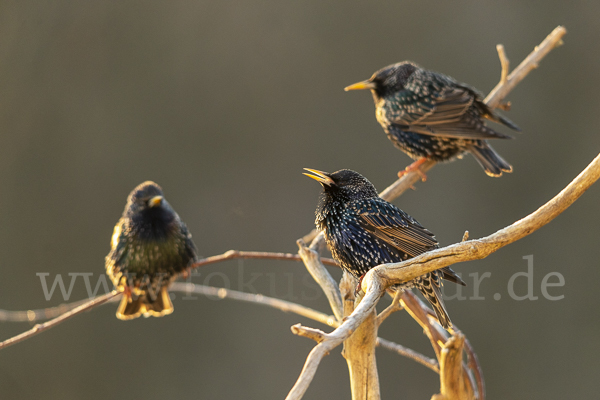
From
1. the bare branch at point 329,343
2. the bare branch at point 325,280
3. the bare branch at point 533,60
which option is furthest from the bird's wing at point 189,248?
the bare branch at point 533,60

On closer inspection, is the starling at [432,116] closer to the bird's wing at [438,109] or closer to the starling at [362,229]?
the bird's wing at [438,109]

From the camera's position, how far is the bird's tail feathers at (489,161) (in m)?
2.78

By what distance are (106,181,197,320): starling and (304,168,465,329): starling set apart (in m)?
1.05

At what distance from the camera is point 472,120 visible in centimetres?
288

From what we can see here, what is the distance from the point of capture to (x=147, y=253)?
273 cm

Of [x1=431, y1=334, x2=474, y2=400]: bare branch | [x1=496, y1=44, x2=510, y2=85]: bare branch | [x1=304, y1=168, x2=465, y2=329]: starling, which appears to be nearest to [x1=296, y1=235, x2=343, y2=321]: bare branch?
[x1=304, y1=168, x2=465, y2=329]: starling

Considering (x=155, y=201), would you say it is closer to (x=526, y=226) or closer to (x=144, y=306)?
(x=144, y=306)

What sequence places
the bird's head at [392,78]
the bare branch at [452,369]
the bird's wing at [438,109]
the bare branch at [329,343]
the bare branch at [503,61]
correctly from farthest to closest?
the bird's head at [392,78] → the bird's wing at [438,109] → the bare branch at [503,61] → the bare branch at [452,369] → the bare branch at [329,343]

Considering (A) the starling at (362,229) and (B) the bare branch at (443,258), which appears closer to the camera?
(B) the bare branch at (443,258)

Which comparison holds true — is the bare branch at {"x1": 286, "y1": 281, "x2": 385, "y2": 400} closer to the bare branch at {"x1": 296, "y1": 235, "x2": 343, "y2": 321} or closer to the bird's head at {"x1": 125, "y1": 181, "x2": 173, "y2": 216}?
the bare branch at {"x1": 296, "y1": 235, "x2": 343, "y2": 321}

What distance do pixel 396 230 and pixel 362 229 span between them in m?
0.12

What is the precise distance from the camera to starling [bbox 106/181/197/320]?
2.75 meters

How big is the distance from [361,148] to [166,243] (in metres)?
2.45

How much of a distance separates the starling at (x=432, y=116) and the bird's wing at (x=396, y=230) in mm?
1014
